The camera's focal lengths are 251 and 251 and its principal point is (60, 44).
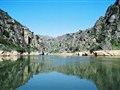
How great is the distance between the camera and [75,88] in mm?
41750

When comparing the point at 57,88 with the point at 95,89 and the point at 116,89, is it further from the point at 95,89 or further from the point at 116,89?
the point at 116,89

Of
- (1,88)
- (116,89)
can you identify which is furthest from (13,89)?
(116,89)

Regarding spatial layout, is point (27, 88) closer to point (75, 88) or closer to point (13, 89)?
point (13, 89)

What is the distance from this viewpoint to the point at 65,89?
40.7 meters

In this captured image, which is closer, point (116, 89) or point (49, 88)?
point (116, 89)

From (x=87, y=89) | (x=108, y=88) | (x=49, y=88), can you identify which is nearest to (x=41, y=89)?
(x=49, y=88)

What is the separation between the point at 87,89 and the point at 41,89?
7441 mm

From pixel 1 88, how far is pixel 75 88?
12.0 metres

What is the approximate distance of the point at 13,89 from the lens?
40.5m

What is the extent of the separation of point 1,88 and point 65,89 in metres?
→ 10.2

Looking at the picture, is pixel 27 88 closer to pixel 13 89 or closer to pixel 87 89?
pixel 13 89

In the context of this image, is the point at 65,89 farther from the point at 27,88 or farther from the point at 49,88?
the point at 27,88

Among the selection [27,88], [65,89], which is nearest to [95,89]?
[65,89]

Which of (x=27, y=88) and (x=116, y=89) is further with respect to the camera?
(x=27, y=88)
